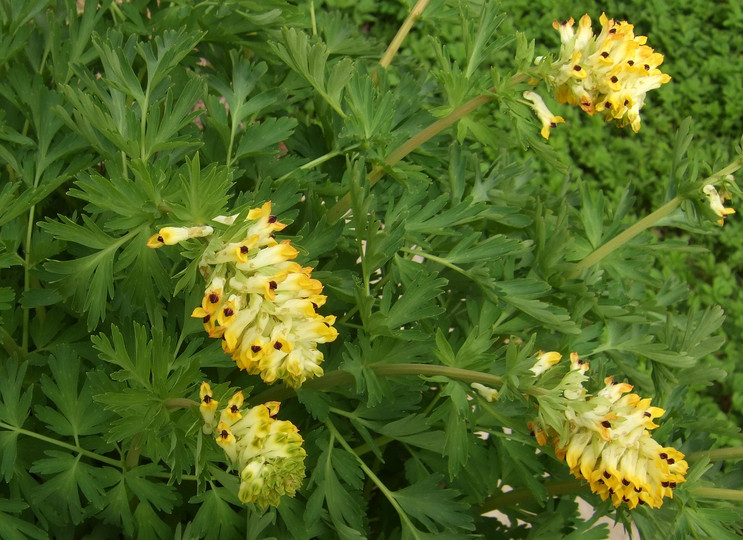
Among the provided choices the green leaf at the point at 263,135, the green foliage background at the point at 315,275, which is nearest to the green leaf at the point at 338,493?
the green foliage background at the point at 315,275

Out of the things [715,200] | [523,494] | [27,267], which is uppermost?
[715,200]

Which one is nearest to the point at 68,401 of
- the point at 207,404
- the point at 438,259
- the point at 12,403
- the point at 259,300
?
the point at 12,403

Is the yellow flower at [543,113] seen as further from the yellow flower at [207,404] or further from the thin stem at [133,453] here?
the thin stem at [133,453]

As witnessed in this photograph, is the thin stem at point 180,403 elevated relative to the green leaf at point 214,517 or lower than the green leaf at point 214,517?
elevated

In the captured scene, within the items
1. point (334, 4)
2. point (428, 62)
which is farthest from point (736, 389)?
point (334, 4)

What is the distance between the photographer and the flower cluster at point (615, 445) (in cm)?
90

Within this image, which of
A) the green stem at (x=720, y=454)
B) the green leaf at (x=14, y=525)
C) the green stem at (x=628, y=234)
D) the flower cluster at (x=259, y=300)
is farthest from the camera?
the green stem at (x=628, y=234)

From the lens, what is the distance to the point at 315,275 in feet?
3.59

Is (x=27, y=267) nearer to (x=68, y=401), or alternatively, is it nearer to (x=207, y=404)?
(x=68, y=401)

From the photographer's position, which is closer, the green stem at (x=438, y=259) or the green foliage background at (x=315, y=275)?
the green foliage background at (x=315, y=275)

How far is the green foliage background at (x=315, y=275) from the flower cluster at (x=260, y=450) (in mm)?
73

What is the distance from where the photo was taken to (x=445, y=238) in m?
1.33

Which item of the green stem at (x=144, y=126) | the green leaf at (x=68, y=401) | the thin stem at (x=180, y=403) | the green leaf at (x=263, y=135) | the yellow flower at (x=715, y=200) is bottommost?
the green leaf at (x=68, y=401)

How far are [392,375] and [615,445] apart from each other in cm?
31
